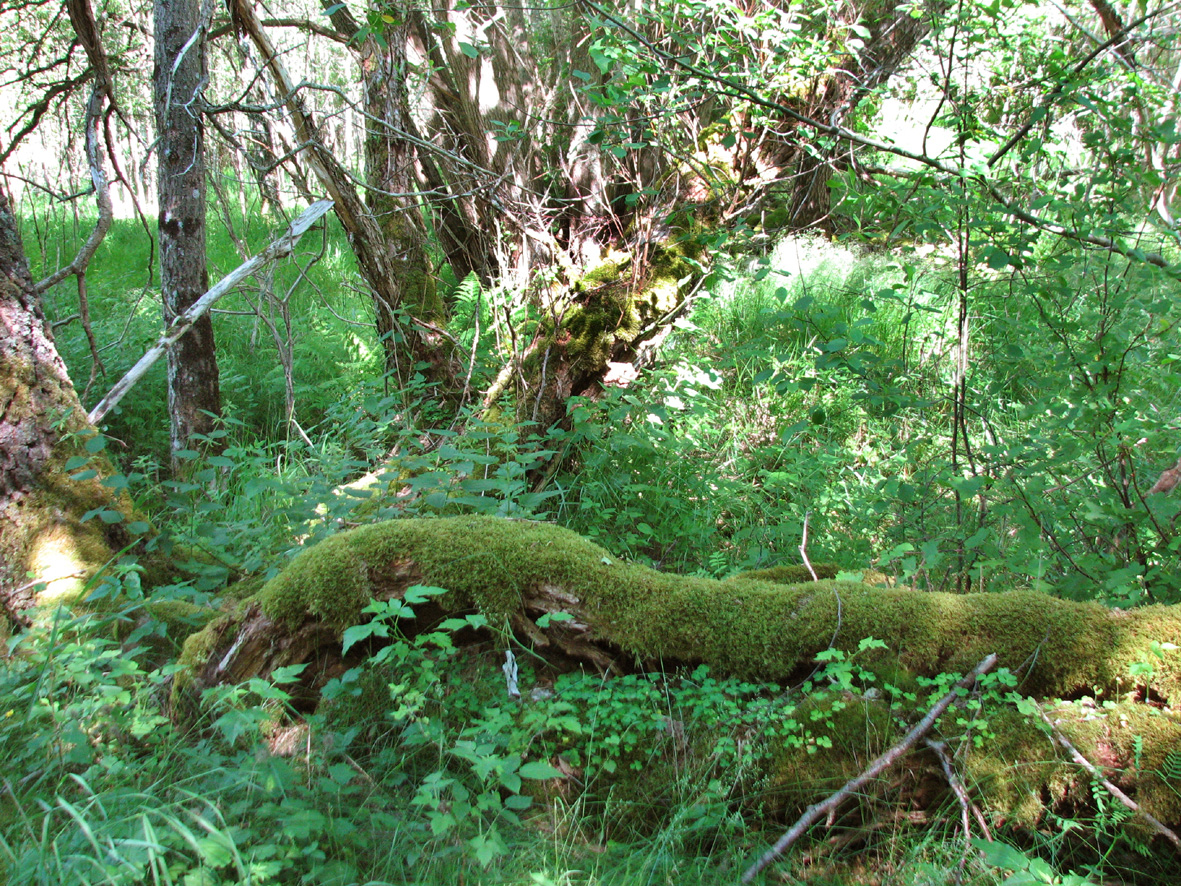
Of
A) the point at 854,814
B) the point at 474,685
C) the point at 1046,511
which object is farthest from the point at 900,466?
the point at 474,685

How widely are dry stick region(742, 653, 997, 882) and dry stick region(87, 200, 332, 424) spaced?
3392 millimetres

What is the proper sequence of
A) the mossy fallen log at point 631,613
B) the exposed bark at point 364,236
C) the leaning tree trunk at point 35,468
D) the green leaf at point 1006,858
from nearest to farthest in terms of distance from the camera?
the green leaf at point 1006,858 < the mossy fallen log at point 631,613 < the leaning tree trunk at point 35,468 < the exposed bark at point 364,236

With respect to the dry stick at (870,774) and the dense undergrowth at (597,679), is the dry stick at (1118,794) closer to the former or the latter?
the dense undergrowth at (597,679)

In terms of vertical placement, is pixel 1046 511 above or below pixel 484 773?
above

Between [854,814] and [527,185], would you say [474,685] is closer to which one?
[854,814]

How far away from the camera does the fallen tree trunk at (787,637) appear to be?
1963 mm

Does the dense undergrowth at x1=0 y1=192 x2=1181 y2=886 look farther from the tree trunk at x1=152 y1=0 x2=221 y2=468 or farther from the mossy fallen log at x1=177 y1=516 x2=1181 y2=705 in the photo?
the tree trunk at x1=152 y1=0 x2=221 y2=468

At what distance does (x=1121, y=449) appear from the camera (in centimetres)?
281

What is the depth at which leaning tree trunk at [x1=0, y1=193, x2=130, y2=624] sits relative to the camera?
2926 mm

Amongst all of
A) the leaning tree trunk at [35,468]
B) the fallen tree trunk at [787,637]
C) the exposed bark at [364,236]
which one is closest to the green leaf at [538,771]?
the fallen tree trunk at [787,637]

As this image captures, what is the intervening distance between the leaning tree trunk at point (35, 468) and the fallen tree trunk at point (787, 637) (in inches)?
41.0

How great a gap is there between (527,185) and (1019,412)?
4226mm

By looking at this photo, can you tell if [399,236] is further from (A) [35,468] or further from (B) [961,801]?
(B) [961,801]

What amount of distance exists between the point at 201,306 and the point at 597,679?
9.73ft
